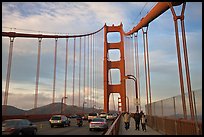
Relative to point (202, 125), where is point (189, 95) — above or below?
above

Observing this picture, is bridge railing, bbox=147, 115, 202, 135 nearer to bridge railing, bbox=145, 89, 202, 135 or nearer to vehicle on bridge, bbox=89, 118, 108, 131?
bridge railing, bbox=145, 89, 202, 135

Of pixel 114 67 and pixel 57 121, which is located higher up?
pixel 114 67

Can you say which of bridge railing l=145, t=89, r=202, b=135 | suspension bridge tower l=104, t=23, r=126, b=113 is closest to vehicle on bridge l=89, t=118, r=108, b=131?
bridge railing l=145, t=89, r=202, b=135

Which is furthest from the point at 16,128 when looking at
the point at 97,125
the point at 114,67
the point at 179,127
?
the point at 114,67

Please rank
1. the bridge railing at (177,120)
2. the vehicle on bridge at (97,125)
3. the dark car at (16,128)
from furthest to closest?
the vehicle on bridge at (97,125) → the dark car at (16,128) → the bridge railing at (177,120)

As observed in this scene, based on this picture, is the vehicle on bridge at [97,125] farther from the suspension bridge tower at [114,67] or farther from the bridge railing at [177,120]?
the suspension bridge tower at [114,67]

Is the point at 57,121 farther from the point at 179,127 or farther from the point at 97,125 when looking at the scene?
the point at 179,127

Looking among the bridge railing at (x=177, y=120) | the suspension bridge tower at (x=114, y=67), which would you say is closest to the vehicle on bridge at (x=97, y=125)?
the bridge railing at (x=177, y=120)

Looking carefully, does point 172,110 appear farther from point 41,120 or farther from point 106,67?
point 106,67

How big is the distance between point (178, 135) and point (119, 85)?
44.3 m

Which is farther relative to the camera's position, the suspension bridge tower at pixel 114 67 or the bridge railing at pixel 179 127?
the suspension bridge tower at pixel 114 67

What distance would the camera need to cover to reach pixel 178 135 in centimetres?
1238

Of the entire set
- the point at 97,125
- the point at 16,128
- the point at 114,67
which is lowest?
the point at 97,125

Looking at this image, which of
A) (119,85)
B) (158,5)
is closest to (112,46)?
(119,85)
